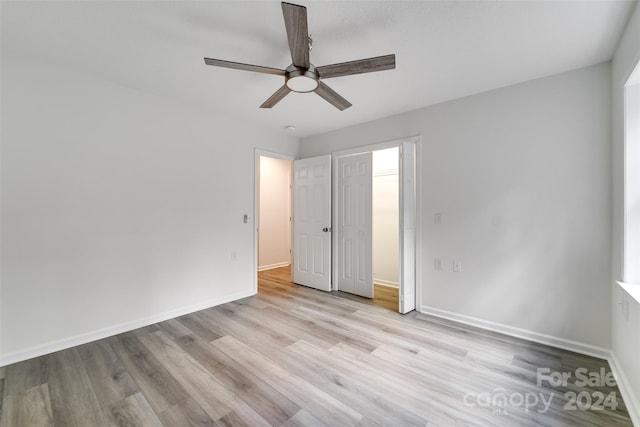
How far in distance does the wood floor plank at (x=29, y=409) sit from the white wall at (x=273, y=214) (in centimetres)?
392

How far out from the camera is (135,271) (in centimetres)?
295

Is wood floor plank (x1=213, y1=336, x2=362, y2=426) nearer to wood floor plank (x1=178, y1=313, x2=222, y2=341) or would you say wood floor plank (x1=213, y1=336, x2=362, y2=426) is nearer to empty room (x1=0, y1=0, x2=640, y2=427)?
empty room (x1=0, y1=0, x2=640, y2=427)

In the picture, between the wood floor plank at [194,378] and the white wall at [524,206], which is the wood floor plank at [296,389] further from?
the white wall at [524,206]

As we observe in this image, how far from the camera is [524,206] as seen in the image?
2691mm

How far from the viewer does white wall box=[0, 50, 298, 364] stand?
7.57 feet

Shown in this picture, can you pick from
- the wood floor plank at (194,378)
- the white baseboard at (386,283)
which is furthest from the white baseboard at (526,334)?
the wood floor plank at (194,378)

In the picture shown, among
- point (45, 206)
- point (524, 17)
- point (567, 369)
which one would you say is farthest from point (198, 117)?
point (567, 369)

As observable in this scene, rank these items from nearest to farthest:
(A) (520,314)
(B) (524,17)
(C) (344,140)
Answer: (B) (524,17) < (A) (520,314) < (C) (344,140)

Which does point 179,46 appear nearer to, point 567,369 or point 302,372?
point 302,372

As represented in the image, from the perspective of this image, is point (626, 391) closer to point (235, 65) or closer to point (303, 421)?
point (303, 421)

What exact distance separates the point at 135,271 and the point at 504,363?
12.0 ft

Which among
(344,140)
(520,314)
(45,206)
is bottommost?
(520,314)

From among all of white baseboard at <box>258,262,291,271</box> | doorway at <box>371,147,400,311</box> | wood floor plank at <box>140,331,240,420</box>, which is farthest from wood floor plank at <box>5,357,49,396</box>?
doorway at <box>371,147,400,311</box>

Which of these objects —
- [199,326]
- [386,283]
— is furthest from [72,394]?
[386,283]
